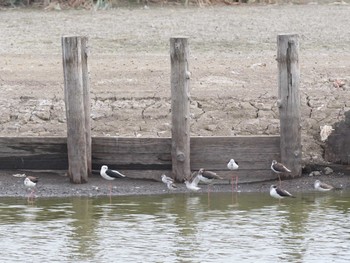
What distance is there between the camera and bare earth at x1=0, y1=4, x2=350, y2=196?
55.5ft

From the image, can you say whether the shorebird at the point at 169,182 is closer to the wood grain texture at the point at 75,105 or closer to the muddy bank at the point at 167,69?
the wood grain texture at the point at 75,105

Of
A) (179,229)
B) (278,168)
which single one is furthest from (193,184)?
(179,229)

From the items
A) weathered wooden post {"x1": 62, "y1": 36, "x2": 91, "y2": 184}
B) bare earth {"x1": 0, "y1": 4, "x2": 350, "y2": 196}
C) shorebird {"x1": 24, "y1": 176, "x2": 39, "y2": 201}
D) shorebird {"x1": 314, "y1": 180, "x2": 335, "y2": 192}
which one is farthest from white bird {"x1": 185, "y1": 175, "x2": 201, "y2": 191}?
shorebird {"x1": 24, "y1": 176, "x2": 39, "y2": 201}

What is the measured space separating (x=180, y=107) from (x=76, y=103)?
1.25 metres

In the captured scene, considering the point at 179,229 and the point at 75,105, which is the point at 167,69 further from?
the point at 179,229

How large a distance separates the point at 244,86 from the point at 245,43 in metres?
3.18

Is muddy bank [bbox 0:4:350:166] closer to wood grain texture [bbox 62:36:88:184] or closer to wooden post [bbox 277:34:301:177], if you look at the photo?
wooden post [bbox 277:34:301:177]

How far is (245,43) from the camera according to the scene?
2130cm

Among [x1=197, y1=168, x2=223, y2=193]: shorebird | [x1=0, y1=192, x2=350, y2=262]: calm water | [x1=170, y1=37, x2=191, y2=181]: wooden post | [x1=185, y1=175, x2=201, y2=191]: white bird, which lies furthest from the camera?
[x1=185, y1=175, x2=201, y2=191]: white bird

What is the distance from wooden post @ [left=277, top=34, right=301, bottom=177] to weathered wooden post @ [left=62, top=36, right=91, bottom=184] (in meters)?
2.35

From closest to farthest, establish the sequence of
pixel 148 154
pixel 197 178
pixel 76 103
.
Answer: pixel 76 103 → pixel 197 178 → pixel 148 154

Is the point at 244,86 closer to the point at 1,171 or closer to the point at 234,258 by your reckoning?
the point at 1,171

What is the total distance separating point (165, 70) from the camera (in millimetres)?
19078

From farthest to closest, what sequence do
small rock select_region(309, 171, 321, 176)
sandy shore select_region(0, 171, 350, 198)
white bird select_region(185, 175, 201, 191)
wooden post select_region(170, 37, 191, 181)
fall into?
small rock select_region(309, 171, 321, 176) < sandy shore select_region(0, 171, 350, 198) < white bird select_region(185, 175, 201, 191) < wooden post select_region(170, 37, 191, 181)
